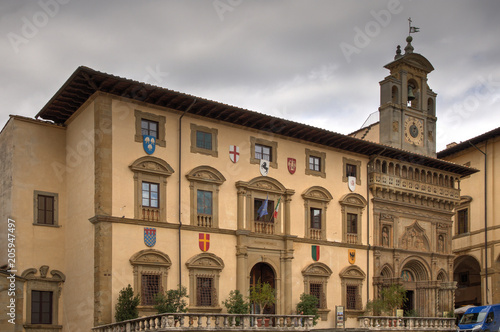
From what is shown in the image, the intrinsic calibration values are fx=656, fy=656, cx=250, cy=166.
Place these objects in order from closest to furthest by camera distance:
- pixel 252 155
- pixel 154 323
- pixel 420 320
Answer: pixel 154 323, pixel 252 155, pixel 420 320

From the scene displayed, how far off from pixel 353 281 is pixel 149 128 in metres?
14.1

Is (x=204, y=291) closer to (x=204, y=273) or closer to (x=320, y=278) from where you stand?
(x=204, y=273)

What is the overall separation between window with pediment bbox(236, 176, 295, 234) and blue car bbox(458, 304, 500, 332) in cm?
1071

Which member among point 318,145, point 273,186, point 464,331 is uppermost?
point 318,145

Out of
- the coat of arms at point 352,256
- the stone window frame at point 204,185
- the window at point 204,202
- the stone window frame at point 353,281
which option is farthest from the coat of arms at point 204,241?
the coat of arms at point 352,256

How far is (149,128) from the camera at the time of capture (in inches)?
1139

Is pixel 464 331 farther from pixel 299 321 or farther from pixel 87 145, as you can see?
pixel 87 145

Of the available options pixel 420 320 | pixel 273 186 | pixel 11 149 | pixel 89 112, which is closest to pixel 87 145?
pixel 89 112

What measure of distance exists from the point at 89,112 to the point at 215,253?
8.43m

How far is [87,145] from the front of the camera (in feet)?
93.7

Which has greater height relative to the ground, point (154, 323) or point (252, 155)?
point (252, 155)

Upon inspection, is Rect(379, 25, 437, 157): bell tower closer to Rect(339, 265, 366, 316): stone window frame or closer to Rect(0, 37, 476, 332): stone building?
Rect(0, 37, 476, 332): stone building

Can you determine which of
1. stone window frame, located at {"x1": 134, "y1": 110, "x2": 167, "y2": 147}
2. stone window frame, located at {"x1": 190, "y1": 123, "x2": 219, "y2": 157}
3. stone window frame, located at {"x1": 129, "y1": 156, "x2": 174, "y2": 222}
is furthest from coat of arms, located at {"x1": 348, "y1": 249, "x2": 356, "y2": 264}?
stone window frame, located at {"x1": 134, "y1": 110, "x2": 167, "y2": 147}

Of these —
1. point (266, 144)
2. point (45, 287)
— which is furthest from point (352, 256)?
point (45, 287)
